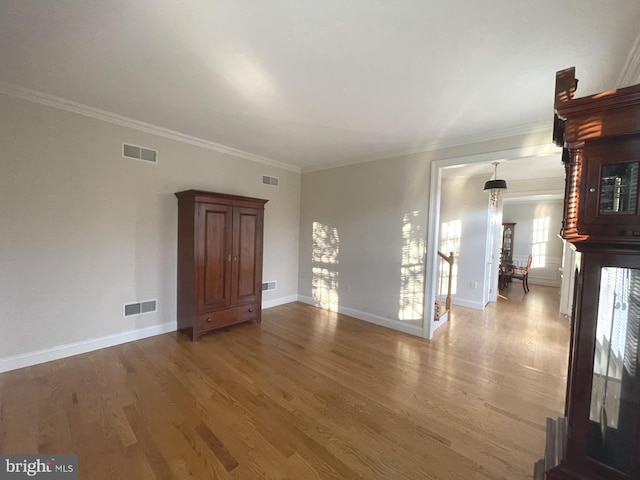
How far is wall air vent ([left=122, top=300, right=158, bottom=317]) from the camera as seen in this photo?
120 inches

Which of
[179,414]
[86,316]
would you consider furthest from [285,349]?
[86,316]

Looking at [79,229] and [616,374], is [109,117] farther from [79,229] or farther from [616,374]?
[616,374]

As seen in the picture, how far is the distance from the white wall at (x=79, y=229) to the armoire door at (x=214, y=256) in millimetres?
559

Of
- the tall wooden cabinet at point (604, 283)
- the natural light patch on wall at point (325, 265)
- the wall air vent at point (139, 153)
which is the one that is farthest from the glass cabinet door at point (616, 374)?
the wall air vent at point (139, 153)

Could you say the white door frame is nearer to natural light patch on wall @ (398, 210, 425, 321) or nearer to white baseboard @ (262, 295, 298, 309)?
natural light patch on wall @ (398, 210, 425, 321)

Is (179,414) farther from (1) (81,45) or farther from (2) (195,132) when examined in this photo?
(2) (195,132)

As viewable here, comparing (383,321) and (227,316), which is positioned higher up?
(227,316)

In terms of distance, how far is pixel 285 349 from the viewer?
9.76 feet

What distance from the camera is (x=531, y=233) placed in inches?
311

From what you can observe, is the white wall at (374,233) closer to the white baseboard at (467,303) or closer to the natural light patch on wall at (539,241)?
the white baseboard at (467,303)

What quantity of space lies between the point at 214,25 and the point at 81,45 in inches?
40.5

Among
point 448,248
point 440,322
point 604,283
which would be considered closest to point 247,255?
point 440,322

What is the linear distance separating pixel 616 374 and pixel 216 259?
3381mm

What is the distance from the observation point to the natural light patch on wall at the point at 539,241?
764 cm
